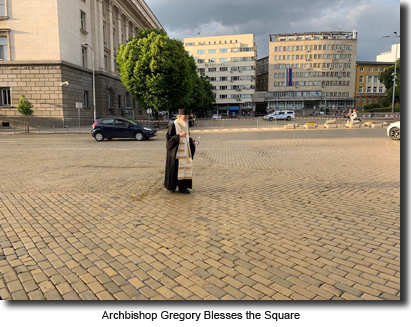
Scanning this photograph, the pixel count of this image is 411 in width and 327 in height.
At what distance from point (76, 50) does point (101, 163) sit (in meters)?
31.7

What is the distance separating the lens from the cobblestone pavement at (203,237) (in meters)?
3.37

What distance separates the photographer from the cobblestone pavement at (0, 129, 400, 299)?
11.0 ft

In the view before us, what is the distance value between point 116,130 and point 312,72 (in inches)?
3930

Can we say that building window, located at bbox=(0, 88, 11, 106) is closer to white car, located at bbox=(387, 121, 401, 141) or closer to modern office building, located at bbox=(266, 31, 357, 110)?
white car, located at bbox=(387, 121, 401, 141)

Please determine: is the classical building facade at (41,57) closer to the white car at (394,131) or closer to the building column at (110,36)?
the building column at (110,36)

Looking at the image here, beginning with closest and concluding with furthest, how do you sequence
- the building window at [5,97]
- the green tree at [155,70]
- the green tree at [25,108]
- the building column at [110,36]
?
the green tree at [25,108] → the green tree at [155,70] → the building window at [5,97] → the building column at [110,36]

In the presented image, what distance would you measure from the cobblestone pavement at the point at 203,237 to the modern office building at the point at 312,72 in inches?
4166

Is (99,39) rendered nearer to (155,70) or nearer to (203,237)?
(155,70)

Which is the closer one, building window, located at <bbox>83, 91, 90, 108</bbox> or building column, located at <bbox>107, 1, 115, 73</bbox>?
building window, located at <bbox>83, 91, 90, 108</bbox>

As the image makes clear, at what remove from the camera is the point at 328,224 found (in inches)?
207

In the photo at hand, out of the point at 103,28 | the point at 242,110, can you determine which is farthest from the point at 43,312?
the point at 242,110

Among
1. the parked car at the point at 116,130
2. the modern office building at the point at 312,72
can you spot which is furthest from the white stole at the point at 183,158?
the modern office building at the point at 312,72

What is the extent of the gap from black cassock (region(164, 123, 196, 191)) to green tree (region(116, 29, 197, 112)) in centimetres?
2759

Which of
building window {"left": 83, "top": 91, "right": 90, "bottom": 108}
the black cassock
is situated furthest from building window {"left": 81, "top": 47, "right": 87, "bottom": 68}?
the black cassock
